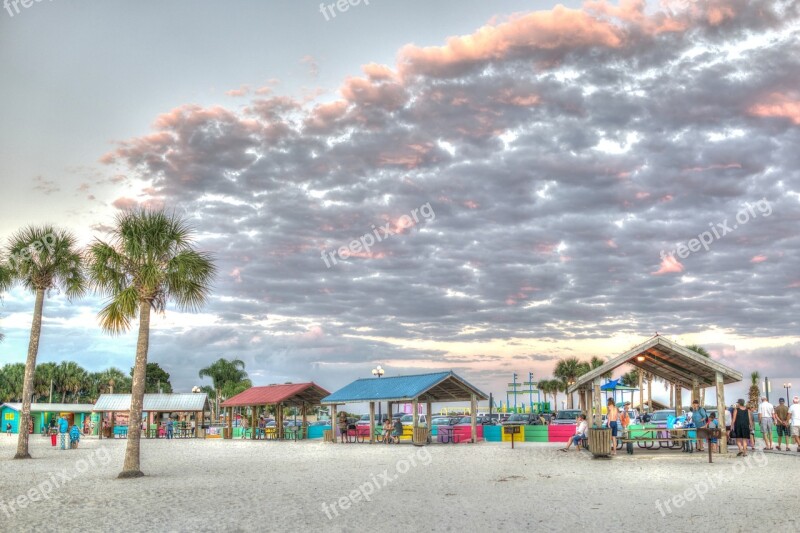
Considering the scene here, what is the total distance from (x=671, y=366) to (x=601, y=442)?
23.4 ft

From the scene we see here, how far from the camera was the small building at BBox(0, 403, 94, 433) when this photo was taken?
70938mm

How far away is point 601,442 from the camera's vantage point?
24156mm

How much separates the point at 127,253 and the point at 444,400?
23.2 meters

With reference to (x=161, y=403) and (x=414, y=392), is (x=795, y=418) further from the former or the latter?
(x=161, y=403)

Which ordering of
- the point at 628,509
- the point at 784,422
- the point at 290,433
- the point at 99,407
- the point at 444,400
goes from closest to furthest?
the point at 628,509 → the point at 784,422 → the point at 444,400 → the point at 290,433 → the point at 99,407

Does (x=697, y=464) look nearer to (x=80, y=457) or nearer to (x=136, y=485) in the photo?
(x=136, y=485)

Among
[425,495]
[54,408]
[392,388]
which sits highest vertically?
[392,388]

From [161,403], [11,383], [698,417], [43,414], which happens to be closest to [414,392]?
[698,417]

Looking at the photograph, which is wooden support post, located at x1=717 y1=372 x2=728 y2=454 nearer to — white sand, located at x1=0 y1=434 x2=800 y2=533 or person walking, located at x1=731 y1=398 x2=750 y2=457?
person walking, located at x1=731 y1=398 x2=750 y2=457

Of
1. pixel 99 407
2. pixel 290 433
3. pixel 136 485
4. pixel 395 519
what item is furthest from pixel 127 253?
pixel 99 407

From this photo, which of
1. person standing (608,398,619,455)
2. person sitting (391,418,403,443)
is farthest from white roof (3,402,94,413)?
person standing (608,398,619,455)

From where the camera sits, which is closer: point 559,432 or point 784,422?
point 784,422

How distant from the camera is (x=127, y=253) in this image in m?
21.6

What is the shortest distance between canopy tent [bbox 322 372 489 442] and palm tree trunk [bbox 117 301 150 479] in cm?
1681
